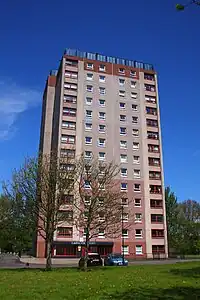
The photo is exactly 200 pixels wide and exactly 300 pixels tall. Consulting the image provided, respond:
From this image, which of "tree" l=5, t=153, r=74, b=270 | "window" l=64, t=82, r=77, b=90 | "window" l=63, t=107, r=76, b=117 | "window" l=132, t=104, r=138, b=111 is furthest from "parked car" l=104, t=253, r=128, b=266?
"window" l=64, t=82, r=77, b=90

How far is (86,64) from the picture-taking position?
71750 mm

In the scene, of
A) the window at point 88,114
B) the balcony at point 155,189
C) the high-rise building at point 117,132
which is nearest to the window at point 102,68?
the high-rise building at point 117,132

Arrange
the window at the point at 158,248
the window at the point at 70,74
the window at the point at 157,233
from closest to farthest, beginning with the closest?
the window at the point at 158,248 < the window at the point at 157,233 < the window at the point at 70,74

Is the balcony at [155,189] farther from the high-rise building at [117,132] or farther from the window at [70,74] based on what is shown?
the window at [70,74]

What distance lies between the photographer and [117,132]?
223ft

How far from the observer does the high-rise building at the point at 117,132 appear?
60.8 m

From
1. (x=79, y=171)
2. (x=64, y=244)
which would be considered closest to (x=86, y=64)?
(x=64, y=244)

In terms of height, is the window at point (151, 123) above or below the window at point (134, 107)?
below

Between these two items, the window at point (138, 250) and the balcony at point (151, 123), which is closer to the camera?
the window at point (138, 250)

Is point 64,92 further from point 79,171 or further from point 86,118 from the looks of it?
point 79,171

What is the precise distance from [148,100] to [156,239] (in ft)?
100

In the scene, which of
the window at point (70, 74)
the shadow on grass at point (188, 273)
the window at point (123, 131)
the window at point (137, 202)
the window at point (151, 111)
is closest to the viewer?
the shadow on grass at point (188, 273)

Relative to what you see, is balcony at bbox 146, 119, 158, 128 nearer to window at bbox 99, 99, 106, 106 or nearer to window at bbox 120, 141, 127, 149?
window at bbox 120, 141, 127, 149

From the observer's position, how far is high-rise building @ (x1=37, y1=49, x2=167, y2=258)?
6075 centimetres
